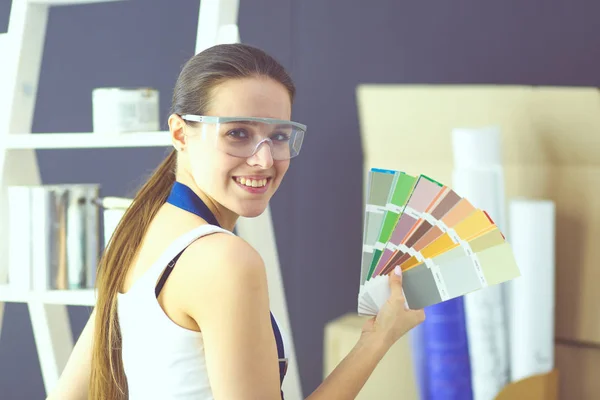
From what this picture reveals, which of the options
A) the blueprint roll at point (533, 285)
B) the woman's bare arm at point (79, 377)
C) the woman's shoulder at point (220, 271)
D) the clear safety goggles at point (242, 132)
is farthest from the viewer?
the blueprint roll at point (533, 285)

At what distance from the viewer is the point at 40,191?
2.11m

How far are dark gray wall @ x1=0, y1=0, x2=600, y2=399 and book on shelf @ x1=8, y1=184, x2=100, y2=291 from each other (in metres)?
1.15

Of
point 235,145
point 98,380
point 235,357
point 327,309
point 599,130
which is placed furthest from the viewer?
point 327,309

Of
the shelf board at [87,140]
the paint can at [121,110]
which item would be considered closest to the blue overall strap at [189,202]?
the shelf board at [87,140]

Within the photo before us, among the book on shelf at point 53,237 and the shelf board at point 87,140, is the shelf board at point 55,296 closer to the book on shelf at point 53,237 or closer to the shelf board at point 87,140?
the book on shelf at point 53,237

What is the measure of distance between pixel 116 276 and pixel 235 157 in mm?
290

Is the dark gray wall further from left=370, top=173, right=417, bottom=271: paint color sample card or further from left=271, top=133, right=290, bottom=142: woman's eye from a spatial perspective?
left=271, top=133, right=290, bottom=142: woman's eye

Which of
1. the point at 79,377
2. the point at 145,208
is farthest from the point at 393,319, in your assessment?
the point at 79,377

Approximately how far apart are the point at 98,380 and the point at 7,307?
6.59ft

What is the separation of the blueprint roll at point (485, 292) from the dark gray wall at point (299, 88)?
37.7 inches

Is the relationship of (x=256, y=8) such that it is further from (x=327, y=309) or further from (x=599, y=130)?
(x=599, y=130)

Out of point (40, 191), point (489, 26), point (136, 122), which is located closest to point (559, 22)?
point (489, 26)

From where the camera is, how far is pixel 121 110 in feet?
6.55

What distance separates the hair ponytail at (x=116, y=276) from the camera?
1362 millimetres
